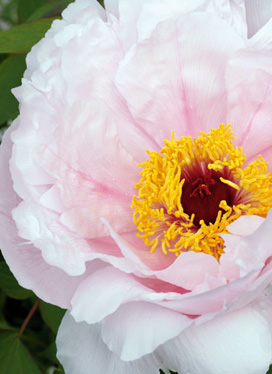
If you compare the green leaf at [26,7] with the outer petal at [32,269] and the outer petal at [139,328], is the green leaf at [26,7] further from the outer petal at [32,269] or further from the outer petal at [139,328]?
the outer petal at [139,328]

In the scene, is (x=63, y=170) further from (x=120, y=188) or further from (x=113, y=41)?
(x=113, y=41)

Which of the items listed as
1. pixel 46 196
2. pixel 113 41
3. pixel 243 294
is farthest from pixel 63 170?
pixel 243 294

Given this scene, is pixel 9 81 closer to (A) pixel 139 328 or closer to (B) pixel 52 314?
(B) pixel 52 314

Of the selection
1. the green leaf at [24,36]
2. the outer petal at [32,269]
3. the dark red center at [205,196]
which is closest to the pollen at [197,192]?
the dark red center at [205,196]

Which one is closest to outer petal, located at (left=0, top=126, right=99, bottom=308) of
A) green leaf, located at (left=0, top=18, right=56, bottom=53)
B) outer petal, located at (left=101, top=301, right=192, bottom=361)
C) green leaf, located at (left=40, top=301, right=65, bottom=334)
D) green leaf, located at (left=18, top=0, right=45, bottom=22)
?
outer petal, located at (left=101, top=301, right=192, bottom=361)

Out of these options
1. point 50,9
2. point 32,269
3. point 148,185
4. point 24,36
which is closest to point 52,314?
point 32,269

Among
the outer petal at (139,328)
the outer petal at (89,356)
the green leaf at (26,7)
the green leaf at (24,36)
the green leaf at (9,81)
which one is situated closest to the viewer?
the outer petal at (139,328)
